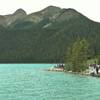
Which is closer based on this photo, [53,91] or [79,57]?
[53,91]

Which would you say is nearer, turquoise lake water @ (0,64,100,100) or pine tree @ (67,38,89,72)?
turquoise lake water @ (0,64,100,100)

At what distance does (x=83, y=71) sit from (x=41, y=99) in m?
113

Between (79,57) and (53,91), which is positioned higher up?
(79,57)

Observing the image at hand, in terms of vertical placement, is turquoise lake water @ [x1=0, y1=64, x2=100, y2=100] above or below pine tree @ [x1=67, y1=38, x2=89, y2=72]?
below

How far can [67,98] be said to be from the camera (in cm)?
7888

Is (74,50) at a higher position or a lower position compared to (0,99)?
higher

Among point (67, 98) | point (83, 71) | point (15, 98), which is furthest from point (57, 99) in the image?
point (83, 71)

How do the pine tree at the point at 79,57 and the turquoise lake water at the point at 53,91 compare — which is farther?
the pine tree at the point at 79,57

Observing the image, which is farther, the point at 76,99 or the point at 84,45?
the point at 84,45

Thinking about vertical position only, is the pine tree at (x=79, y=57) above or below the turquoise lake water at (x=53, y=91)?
above

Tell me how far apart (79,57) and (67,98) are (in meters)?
116

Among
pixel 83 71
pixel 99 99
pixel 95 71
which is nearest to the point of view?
pixel 99 99

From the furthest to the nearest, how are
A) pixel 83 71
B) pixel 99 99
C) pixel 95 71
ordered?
pixel 83 71 → pixel 95 71 → pixel 99 99

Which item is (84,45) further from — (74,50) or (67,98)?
(67,98)
